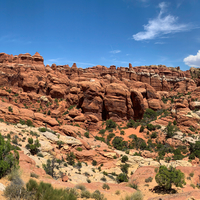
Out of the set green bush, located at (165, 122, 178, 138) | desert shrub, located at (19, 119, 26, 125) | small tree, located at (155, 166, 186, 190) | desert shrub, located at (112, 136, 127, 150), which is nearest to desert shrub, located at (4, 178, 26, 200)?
small tree, located at (155, 166, 186, 190)

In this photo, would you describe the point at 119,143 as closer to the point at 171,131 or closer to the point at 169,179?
the point at 171,131

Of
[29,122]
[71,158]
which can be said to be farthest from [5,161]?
[29,122]

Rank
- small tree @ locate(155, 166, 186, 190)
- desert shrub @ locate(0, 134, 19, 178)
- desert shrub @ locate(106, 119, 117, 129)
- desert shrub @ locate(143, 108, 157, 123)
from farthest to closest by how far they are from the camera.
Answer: desert shrub @ locate(143, 108, 157, 123), desert shrub @ locate(106, 119, 117, 129), small tree @ locate(155, 166, 186, 190), desert shrub @ locate(0, 134, 19, 178)

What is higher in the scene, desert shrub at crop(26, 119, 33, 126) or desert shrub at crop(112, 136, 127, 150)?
desert shrub at crop(26, 119, 33, 126)

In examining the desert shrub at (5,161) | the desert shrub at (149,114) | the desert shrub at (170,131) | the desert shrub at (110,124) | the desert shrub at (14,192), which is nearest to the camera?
the desert shrub at (14,192)

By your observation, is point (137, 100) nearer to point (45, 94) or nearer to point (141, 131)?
point (141, 131)

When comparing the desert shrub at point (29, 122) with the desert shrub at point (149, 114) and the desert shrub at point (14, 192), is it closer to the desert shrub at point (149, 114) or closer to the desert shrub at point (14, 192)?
the desert shrub at point (14, 192)

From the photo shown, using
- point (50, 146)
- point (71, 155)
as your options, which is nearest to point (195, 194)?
point (71, 155)

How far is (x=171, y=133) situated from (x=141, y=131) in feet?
22.6

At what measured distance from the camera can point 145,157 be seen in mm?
26859

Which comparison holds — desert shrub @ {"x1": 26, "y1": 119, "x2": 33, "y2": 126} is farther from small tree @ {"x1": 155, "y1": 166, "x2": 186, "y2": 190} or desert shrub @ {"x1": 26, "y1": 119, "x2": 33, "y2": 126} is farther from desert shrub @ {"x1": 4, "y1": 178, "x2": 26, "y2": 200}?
small tree @ {"x1": 155, "y1": 166, "x2": 186, "y2": 190}

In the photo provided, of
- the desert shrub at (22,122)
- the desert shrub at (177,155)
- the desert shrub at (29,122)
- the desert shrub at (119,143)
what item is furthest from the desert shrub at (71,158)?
the desert shrub at (177,155)

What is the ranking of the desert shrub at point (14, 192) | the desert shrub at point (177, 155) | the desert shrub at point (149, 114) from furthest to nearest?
the desert shrub at point (149, 114)
the desert shrub at point (177, 155)
the desert shrub at point (14, 192)

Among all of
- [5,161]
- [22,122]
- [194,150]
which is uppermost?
[22,122]
